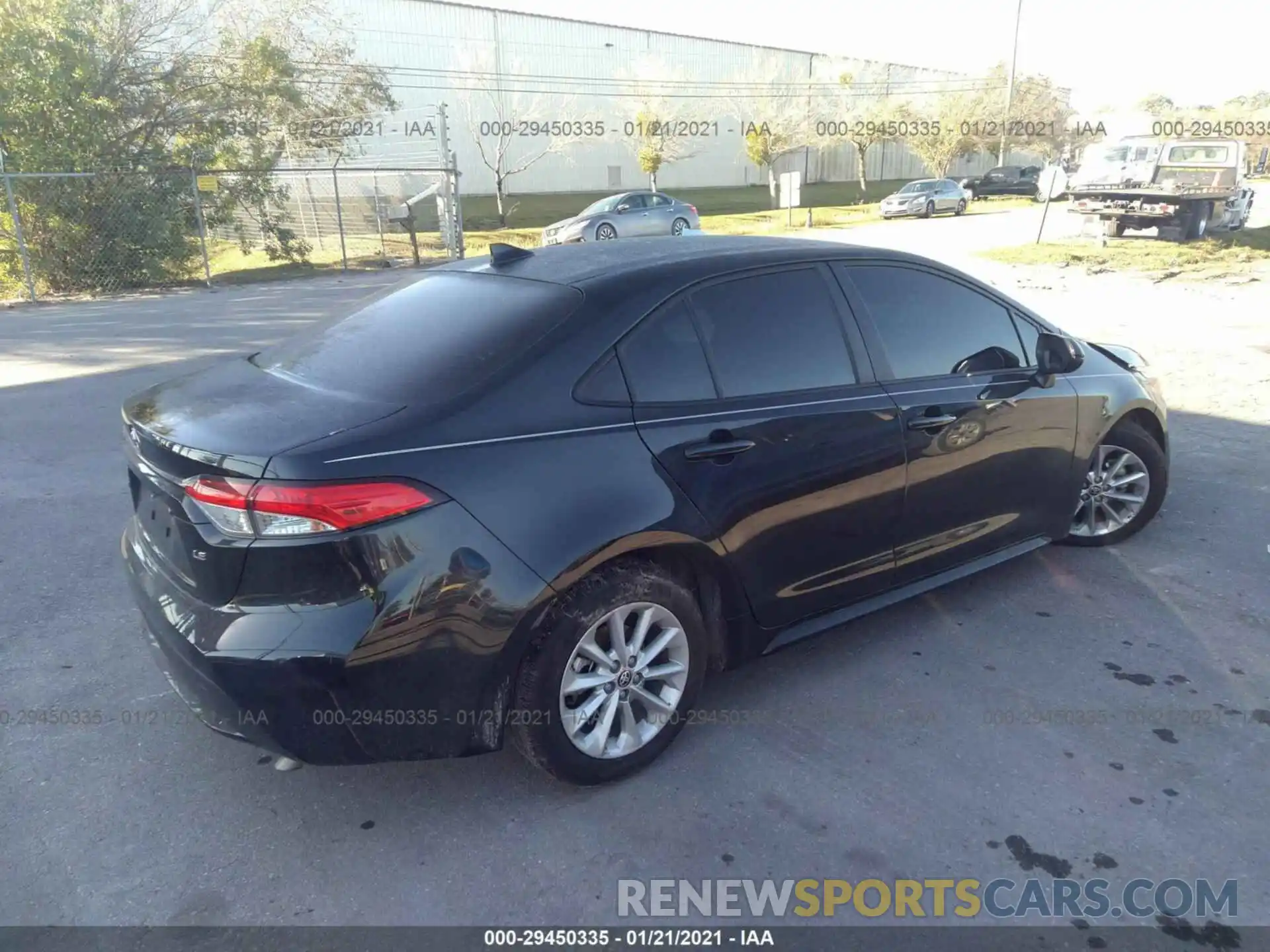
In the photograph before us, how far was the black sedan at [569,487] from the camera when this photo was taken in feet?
8.10

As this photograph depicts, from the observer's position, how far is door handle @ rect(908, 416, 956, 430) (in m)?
3.57

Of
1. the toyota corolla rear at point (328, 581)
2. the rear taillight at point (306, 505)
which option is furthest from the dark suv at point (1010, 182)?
the rear taillight at point (306, 505)

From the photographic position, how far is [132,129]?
18734 millimetres

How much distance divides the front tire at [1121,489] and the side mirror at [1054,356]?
763 mm

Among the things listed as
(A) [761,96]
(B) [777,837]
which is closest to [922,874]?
(B) [777,837]

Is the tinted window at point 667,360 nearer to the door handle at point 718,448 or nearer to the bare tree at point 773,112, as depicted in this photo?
the door handle at point 718,448

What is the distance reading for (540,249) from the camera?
3.86m

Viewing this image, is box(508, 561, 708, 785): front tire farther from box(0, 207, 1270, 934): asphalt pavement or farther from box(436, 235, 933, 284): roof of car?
box(436, 235, 933, 284): roof of car

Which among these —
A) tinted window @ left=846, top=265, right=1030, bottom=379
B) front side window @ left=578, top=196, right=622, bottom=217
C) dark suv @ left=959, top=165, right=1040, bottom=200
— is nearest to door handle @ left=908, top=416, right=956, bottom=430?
tinted window @ left=846, top=265, right=1030, bottom=379

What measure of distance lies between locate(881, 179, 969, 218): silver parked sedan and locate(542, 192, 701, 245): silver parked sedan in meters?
13.2

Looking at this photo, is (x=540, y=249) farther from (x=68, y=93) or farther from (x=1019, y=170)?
(x=1019, y=170)

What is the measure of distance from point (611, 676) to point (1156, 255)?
758 inches

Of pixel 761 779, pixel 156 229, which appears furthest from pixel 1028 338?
pixel 156 229

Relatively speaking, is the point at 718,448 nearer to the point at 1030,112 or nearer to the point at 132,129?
the point at 132,129
